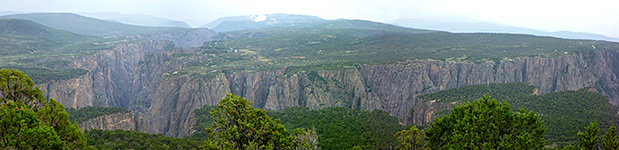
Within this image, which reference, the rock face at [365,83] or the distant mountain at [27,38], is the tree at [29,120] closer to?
the rock face at [365,83]

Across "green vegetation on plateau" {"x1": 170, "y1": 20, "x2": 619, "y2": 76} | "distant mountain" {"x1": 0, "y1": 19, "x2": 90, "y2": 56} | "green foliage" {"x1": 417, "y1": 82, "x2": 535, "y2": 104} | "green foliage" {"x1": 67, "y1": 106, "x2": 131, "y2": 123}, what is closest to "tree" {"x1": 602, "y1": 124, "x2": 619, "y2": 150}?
"green foliage" {"x1": 417, "y1": 82, "x2": 535, "y2": 104}

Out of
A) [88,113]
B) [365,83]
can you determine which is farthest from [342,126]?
[365,83]

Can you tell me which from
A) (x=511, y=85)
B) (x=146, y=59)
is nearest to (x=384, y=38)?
(x=511, y=85)

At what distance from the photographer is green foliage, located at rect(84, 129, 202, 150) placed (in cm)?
3400

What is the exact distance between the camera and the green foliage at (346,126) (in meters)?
38.2

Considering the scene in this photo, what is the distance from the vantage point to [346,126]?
45.8m

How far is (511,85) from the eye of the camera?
58844 mm

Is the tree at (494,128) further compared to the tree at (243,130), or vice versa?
the tree at (494,128)

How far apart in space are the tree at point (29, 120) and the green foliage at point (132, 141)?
620 inches

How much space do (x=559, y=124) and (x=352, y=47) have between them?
73.3 m

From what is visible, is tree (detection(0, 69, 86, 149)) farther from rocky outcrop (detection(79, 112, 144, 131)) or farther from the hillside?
the hillside

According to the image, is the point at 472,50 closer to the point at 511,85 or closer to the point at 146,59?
the point at 511,85

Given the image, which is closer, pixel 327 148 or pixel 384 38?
pixel 327 148

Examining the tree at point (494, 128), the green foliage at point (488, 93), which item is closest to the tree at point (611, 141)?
the tree at point (494, 128)
